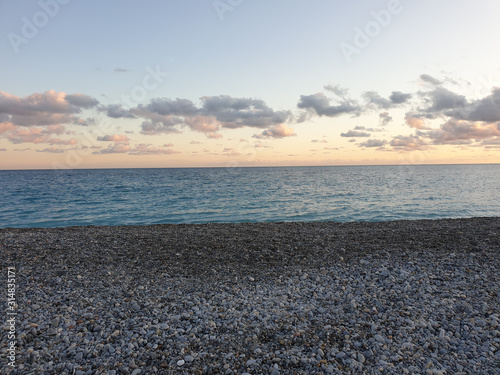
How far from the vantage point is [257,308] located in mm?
8328

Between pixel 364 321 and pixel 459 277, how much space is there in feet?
15.8

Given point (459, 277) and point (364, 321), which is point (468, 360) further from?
point (459, 277)

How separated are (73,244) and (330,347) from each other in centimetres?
1315

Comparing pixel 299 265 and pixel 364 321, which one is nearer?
pixel 364 321

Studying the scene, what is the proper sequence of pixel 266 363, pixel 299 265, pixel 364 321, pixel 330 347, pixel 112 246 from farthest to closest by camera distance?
pixel 112 246, pixel 299 265, pixel 364 321, pixel 330 347, pixel 266 363

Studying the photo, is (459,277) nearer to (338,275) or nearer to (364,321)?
(338,275)

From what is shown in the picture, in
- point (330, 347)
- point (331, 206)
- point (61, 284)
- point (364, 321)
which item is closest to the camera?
point (330, 347)

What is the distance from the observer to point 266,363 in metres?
6.08

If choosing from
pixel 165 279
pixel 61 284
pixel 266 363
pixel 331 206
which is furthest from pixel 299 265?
pixel 331 206

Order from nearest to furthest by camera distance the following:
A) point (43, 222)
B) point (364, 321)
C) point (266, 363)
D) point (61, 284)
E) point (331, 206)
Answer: point (266, 363) < point (364, 321) < point (61, 284) < point (43, 222) < point (331, 206)

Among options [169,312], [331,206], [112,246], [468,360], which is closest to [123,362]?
[169,312]

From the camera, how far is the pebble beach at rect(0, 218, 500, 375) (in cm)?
617

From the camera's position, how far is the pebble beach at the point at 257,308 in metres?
6.17

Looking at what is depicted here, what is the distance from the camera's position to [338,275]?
10.5 m
